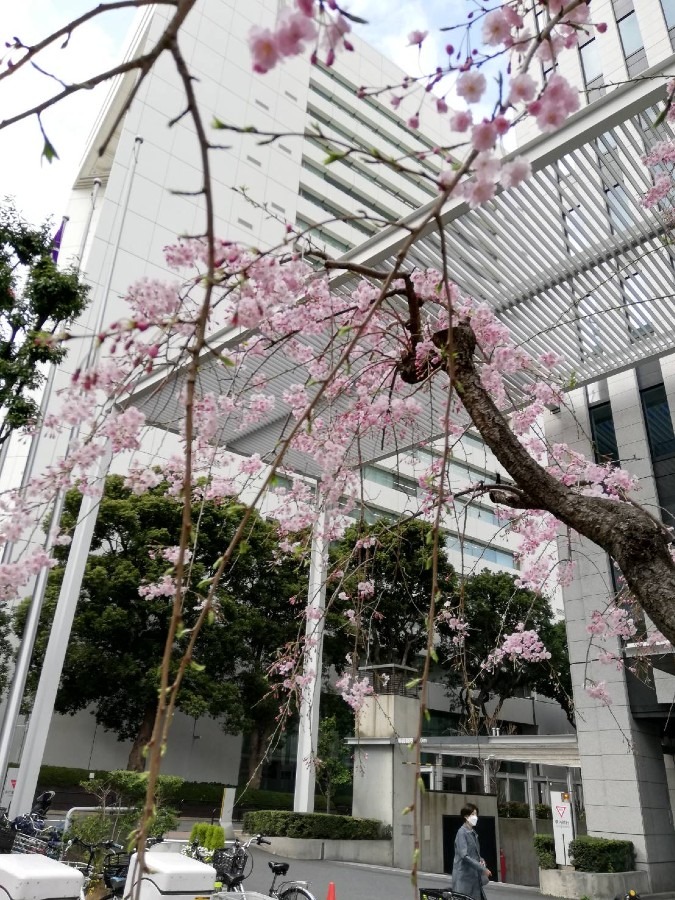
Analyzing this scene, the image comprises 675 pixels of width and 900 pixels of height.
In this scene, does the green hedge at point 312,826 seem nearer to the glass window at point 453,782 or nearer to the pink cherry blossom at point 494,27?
the glass window at point 453,782

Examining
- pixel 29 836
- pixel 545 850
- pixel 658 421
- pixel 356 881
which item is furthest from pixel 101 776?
pixel 658 421

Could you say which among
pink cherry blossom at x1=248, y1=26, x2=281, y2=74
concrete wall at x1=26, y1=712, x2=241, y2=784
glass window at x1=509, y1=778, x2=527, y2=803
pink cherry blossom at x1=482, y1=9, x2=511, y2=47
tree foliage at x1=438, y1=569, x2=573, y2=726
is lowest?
glass window at x1=509, y1=778, x2=527, y2=803

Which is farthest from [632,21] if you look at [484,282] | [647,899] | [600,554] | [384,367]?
[647,899]

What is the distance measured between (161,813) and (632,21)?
652 inches

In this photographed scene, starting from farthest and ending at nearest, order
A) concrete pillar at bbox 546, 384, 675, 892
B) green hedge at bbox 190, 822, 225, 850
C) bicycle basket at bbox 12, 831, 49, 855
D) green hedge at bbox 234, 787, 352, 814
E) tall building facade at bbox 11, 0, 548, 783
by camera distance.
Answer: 1. tall building facade at bbox 11, 0, 548, 783
2. green hedge at bbox 234, 787, 352, 814
3. concrete pillar at bbox 546, 384, 675, 892
4. green hedge at bbox 190, 822, 225, 850
5. bicycle basket at bbox 12, 831, 49, 855

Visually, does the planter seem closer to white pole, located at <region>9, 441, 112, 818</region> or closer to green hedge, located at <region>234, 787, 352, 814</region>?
white pole, located at <region>9, 441, 112, 818</region>

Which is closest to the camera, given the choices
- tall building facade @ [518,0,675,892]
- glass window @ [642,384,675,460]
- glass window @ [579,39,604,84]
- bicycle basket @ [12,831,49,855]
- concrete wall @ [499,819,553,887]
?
bicycle basket @ [12,831,49,855]

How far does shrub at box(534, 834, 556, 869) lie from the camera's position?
10.0 meters

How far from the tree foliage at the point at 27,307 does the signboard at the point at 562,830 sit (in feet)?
30.9

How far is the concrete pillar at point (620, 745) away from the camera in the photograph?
31.0 ft

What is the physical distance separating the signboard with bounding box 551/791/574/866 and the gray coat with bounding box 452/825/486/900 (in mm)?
4660

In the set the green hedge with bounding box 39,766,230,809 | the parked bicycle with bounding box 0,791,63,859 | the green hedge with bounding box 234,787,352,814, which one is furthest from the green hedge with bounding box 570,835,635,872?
the green hedge with bounding box 234,787,352,814

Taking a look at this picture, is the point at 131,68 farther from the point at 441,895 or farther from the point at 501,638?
the point at 501,638

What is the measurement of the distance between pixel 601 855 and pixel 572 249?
804 cm
